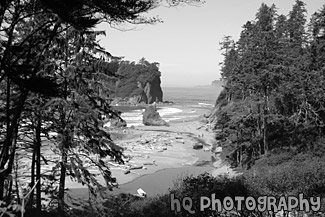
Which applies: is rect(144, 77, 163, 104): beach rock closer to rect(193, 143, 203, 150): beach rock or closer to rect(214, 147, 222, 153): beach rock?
rect(193, 143, 203, 150): beach rock

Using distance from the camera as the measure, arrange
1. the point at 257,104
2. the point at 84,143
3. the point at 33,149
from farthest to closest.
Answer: the point at 257,104, the point at 84,143, the point at 33,149

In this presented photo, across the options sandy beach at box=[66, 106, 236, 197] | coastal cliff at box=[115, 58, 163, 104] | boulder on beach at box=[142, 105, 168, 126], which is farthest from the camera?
coastal cliff at box=[115, 58, 163, 104]

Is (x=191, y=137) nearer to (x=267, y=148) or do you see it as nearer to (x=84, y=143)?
(x=267, y=148)

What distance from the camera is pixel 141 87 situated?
126938mm

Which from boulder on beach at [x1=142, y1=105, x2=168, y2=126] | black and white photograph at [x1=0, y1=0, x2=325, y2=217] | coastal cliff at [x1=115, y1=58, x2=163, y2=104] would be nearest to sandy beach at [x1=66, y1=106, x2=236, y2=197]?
black and white photograph at [x1=0, y1=0, x2=325, y2=217]

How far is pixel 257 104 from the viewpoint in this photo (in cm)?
2181

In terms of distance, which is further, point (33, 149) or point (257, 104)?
point (257, 104)

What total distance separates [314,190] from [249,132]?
1834 centimetres

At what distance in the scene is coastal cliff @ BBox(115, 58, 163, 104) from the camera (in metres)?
123

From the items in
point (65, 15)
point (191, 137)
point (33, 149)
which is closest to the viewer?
point (65, 15)

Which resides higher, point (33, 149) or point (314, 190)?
point (33, 149)

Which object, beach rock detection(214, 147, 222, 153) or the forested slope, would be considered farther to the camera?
beach rock detection(214, 147, 222, 153)

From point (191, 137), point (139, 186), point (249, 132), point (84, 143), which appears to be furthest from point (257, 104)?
point (191, 137)

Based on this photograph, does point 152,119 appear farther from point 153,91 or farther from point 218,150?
point 153,91
